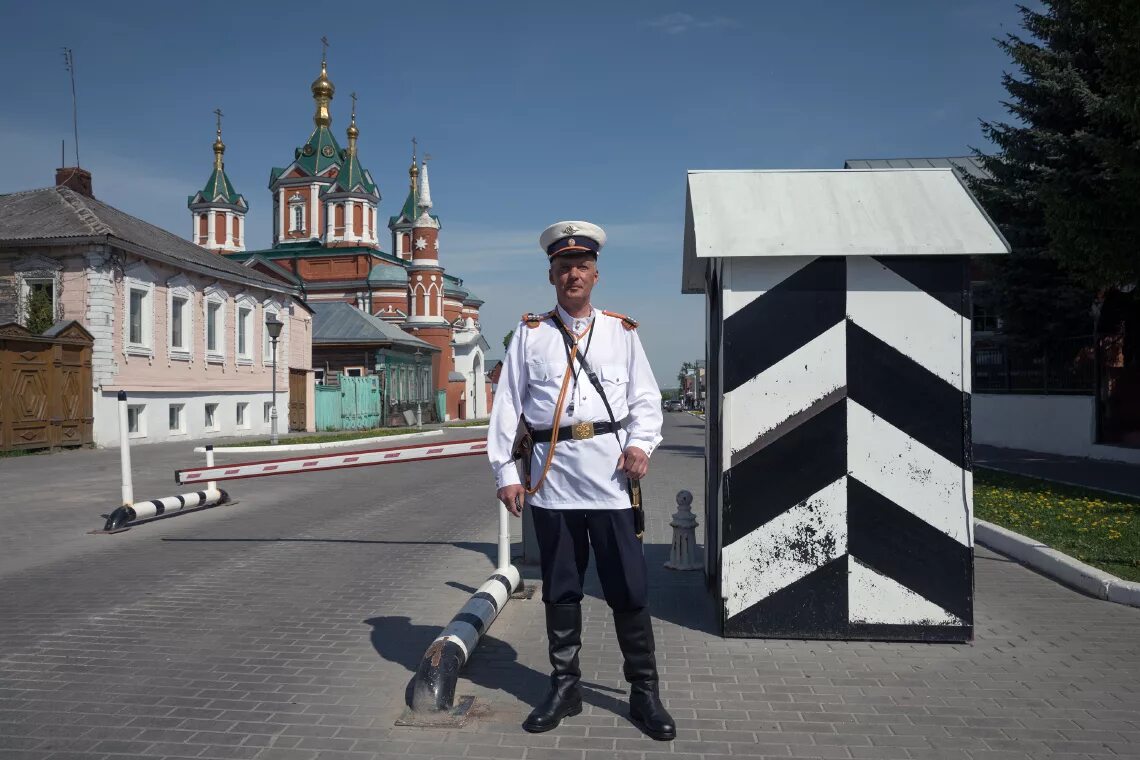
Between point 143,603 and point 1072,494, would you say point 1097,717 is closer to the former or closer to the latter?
point 143,603

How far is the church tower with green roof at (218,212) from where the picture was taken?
62.0 meters

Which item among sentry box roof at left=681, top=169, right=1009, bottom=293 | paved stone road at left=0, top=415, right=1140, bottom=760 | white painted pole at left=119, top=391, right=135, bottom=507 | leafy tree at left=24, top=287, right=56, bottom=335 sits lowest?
paved stone road at left=0, top=415, right=1140, bottom=760

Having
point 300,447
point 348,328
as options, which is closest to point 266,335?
point 348,328

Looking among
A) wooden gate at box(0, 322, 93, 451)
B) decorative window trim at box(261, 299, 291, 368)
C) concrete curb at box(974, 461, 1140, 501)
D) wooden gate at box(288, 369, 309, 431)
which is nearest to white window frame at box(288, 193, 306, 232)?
decorative window trim at box(261, 299, 291, 368)

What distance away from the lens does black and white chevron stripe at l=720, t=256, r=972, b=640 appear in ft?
16.0

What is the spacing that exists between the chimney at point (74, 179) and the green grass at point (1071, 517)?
25.4 meters

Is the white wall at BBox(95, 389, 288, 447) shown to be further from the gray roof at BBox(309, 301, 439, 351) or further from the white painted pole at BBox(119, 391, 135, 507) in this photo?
the white painted pole at BBox(119, 391, 135, 507)

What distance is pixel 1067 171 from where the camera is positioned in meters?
15.8

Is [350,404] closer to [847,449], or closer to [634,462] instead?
[847,449]

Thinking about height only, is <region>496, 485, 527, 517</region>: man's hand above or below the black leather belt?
below

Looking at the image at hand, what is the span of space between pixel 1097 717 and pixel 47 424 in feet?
71.8

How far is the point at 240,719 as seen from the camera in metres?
3.91

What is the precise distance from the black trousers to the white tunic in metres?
0.06

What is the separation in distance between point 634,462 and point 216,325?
93.8ft
